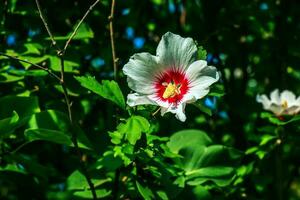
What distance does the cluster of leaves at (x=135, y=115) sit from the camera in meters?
1.59

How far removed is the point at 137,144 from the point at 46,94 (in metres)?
0.69

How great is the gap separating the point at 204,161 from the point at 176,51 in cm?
61

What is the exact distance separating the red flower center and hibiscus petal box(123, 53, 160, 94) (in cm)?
3

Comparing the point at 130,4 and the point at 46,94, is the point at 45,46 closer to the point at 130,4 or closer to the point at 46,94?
the point at 46,94

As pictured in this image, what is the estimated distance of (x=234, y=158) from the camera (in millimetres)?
1969

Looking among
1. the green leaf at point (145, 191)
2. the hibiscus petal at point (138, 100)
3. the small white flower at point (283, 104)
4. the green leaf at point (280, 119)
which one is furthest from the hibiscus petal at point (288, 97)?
the hibiscus petal at point (138, 100)

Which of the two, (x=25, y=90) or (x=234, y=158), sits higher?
(x=25, y=90)

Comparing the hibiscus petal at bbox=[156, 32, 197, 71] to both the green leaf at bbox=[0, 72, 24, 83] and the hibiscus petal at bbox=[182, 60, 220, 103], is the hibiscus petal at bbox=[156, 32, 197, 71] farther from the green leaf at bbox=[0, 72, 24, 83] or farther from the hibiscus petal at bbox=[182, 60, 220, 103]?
the green leaf at bbox=[0, 72, 24, 83]

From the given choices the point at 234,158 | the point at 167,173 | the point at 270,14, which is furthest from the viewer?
the point at 270,14

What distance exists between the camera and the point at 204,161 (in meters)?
1.90

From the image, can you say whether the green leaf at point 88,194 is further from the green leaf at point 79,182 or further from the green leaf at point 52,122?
the green leaf at point 52,122

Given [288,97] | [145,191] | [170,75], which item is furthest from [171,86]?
[288,97]

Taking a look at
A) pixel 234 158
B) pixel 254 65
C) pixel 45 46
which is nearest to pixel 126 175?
pixel 234 158

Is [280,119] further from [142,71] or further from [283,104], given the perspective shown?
[142,71]
